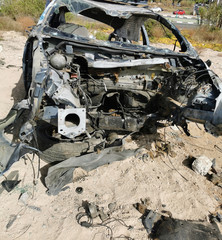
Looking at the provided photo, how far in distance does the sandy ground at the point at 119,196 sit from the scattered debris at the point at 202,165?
75mm

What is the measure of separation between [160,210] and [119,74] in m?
1.88

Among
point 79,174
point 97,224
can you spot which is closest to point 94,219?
point 97,224

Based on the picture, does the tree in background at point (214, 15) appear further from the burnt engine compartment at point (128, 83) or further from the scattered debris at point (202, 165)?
the scattered debris at point (202, 165)

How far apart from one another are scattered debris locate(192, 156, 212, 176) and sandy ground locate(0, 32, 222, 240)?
8cm

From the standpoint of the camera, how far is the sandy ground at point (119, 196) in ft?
7.39

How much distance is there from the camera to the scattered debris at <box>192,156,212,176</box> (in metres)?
3.08

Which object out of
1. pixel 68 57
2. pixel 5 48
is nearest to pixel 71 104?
pixel 68 57

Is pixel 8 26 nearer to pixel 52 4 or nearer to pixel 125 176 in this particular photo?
pixel 52 4

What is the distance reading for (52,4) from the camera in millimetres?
3676

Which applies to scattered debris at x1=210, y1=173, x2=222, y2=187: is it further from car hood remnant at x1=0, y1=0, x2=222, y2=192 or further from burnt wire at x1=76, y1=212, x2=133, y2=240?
burnt wire at x1=76, y1=212, x2=133, y2=240

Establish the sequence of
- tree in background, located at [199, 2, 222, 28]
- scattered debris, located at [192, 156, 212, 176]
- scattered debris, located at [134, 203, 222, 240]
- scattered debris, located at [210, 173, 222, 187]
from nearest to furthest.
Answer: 1. scattered debris, located at [134, 203, 222, 240]
2. scattered debris, located at [210, 173, 222, 187]
3. scattered debris, located at [192, 156, 212, 176]
4. tree in background, located at [199, 2, 222, 28]

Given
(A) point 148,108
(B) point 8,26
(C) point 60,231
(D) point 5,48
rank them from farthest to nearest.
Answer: (B) point 8,26 < (D) point 5,48 < (A) point 148,108 < (C) point 60,231

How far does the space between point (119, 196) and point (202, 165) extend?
1.32 m

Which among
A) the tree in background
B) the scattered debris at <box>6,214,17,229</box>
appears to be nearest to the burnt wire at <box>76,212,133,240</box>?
the scattered debris at <box>6,214,17,229</box>
